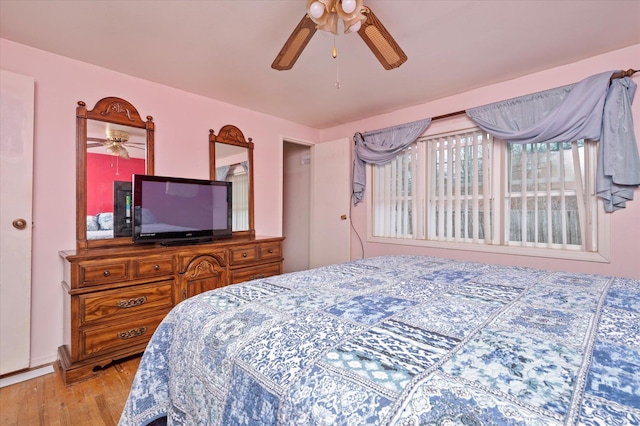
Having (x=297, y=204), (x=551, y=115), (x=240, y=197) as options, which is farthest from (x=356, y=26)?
(x=297, y=204)

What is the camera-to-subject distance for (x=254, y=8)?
1.70 m

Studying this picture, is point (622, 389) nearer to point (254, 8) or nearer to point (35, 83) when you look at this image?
point (254, 8)

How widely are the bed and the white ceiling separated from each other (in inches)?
64.3

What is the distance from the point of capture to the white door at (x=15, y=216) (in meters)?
1.95

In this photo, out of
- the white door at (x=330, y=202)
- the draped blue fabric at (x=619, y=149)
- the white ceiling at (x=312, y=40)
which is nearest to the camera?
the white ceiling at (x=312, y=40)

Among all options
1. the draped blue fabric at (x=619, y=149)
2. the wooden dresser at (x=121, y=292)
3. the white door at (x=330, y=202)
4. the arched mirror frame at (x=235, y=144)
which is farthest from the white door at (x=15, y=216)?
the draped blue fabric at (x=619, y=149)

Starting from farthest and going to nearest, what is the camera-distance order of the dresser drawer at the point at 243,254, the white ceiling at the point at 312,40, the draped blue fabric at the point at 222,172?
the draped blue fabric at the point at 222,172 → the dresser drawer at the point at 243,254 → the white ceiling at the point at 312,40

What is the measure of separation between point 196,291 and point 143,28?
1.99m

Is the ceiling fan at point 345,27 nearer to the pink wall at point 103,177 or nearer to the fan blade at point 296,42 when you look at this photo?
the fan blade at point 296,42

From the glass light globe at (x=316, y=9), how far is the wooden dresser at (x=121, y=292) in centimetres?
194

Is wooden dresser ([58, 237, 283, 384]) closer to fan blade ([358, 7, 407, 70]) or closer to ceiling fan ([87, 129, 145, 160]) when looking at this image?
ceiling fan ([87, 129, 145, 160])

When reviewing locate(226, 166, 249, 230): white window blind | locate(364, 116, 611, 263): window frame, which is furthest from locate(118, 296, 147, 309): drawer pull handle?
locate(364, 116, 611, 263): window frame

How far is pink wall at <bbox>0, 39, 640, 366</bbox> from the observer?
2.11 m

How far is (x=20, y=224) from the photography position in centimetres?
201
